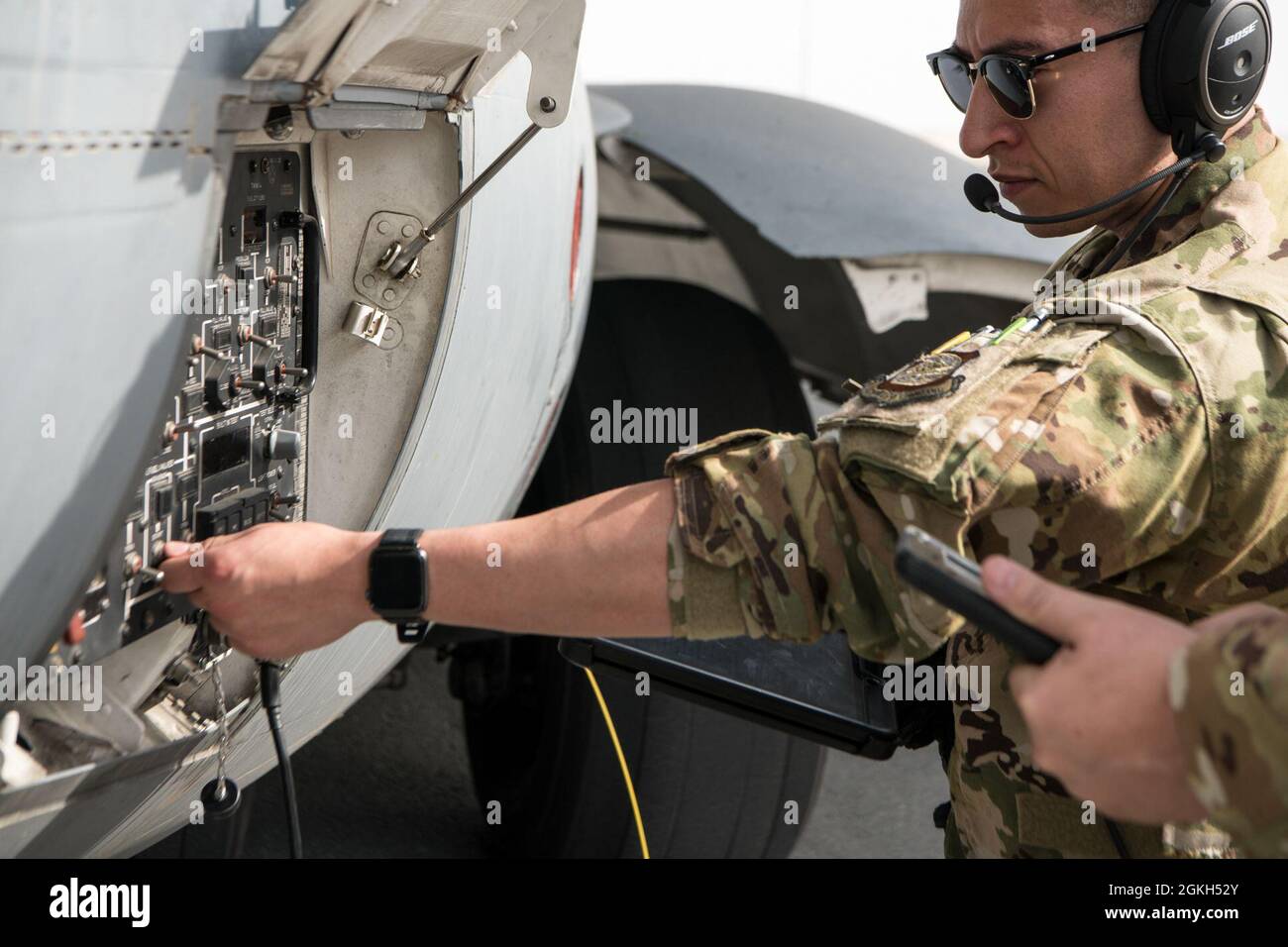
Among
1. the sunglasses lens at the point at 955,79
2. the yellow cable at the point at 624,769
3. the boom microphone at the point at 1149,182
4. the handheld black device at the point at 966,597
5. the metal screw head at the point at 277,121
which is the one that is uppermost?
the sunglasses lens at the point at 955,79

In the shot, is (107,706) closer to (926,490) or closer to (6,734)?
(6,734)

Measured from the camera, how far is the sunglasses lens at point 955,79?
1.80 metres

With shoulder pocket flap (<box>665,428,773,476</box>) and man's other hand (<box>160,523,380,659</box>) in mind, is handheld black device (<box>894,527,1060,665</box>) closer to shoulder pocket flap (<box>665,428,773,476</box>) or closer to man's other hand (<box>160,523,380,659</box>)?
shoulder pocket flap (<box>665,428,773,476</box>)

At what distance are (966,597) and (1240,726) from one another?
207 millimetres

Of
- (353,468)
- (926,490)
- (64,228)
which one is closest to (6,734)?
(64,228)

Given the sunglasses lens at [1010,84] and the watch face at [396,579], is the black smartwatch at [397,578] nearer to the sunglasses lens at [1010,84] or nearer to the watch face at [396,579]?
the watch face at [396,579]

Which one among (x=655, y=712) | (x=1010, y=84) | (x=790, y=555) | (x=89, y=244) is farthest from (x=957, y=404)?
(x=655, y=712)

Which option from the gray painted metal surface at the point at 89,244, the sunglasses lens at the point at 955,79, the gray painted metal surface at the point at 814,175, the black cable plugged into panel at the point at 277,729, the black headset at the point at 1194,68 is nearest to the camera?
the gray painted metal surface at the point at 89,244

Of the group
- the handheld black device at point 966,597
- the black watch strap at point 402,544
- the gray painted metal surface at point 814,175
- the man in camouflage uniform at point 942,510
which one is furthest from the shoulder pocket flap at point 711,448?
the gray painted metal surface at point 814,175

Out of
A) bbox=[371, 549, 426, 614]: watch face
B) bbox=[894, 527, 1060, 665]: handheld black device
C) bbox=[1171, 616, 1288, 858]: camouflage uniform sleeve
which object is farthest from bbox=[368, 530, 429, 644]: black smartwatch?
bbox=[1171, 616, 1288, 858]: camouflage uniform sleeve

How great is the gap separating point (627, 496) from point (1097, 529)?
0.46m

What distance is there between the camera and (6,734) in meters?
1.38

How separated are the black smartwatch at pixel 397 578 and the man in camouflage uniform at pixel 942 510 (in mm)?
21

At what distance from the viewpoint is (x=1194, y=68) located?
152cm
